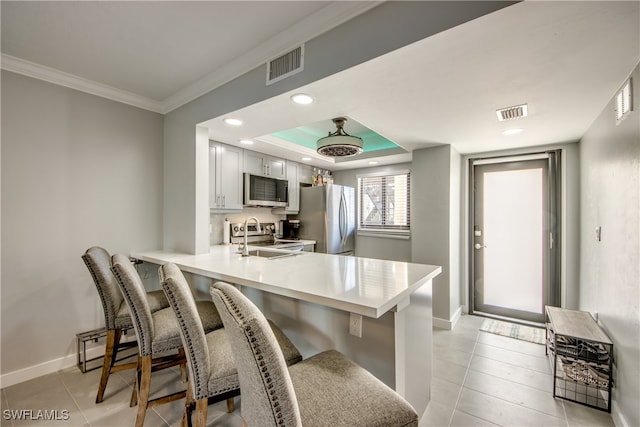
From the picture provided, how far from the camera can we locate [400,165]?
459cm

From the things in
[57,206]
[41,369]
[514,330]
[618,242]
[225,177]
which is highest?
[225,177]

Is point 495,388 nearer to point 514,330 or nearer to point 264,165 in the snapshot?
point 514,330

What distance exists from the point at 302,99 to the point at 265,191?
208 cm

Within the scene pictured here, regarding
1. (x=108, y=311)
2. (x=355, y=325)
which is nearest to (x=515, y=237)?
(x=355, y=325)

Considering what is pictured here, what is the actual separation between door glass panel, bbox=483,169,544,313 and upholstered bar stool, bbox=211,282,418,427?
3.31 metres

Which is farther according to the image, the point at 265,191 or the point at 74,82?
the point at 265,191

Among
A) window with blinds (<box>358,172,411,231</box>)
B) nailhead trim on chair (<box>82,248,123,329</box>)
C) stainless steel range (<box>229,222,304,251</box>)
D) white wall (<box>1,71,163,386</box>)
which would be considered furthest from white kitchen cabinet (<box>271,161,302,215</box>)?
nailhead trim on chair (<box>82,248,123,329</box>)

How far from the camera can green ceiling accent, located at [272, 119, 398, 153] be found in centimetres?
378

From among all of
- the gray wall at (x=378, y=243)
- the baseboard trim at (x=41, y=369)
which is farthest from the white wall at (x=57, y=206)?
the gray wall at (x=378, y=243)

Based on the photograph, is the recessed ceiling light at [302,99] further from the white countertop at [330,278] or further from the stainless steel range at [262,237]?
the stainless steel range at [262,237]

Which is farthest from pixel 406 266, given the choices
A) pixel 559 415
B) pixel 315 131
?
pixel 315 131

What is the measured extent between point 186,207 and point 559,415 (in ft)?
11.4

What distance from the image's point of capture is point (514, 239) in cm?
351

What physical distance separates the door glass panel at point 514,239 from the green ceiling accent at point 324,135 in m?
1.57
